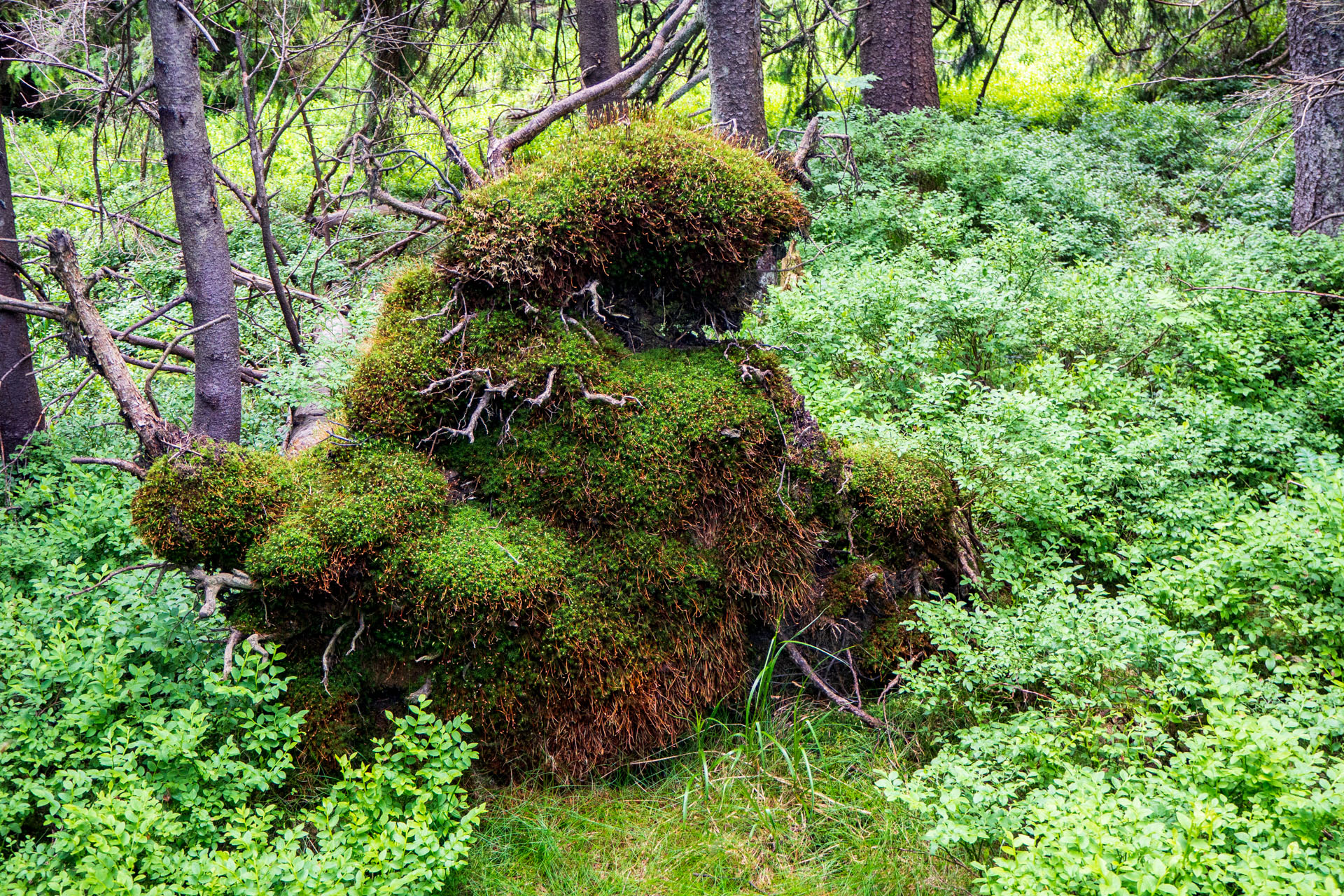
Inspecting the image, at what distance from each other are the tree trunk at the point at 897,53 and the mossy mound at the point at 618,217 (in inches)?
269

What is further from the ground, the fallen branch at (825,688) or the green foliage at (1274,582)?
the green foliage at (1274,582)

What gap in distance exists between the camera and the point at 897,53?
32.4 ft

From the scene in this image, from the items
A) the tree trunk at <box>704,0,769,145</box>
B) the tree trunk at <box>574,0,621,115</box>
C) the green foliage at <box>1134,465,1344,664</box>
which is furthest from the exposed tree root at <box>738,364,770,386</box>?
the tree trunk at <box>574,0,621,115</box>

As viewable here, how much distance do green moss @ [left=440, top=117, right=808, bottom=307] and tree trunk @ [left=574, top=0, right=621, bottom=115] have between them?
486 centimetres

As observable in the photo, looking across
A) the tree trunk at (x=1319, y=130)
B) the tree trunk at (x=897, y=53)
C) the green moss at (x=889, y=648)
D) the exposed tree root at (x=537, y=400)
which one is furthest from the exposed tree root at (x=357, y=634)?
the tree trunk at (x=897, y=53)

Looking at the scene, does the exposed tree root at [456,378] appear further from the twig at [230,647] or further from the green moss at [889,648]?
the green moss at [889,648]

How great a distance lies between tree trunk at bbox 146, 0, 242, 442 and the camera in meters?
4.27

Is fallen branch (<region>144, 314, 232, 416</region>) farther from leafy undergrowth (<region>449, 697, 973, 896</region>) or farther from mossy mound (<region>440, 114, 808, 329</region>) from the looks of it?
leafy undergrowth (<region>449, 697, 973, 896</region>)

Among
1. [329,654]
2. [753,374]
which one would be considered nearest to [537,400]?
[753,374]

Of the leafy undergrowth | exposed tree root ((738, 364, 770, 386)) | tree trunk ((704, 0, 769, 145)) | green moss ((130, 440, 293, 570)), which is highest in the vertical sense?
tree trunk ((704, 0, 769, 145))

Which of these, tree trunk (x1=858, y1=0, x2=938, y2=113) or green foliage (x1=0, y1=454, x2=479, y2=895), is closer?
green foliage (x1=0, y1=454, x2=479, y2=895)

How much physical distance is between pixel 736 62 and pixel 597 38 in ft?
6.17

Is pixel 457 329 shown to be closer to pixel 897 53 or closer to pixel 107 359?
pixel 107 359

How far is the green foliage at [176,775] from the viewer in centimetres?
290
